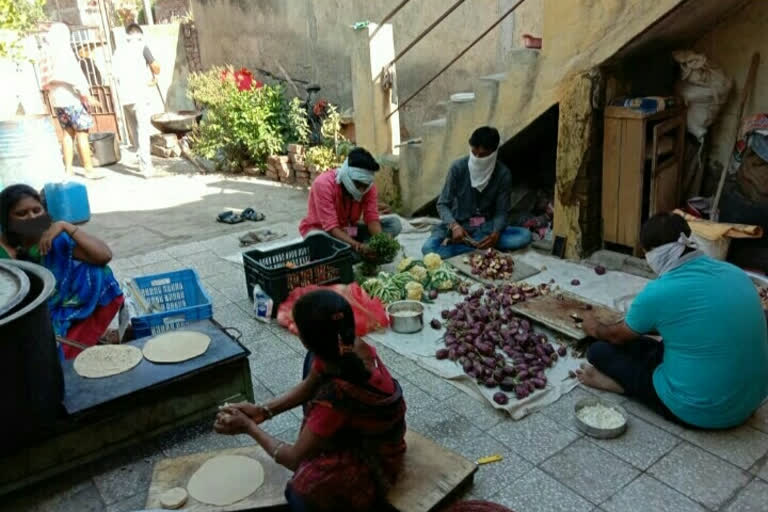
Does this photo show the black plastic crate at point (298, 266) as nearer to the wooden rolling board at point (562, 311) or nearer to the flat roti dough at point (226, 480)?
the wooden rolling board at point (562, 311)

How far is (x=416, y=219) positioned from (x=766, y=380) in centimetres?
436

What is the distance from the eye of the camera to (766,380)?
9.45 feet

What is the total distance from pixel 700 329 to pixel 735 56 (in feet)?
11.8

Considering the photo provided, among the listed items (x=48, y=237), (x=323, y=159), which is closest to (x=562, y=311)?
(x=48, y=237)

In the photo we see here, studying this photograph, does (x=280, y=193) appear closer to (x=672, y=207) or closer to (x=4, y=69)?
(x=672, y=207)

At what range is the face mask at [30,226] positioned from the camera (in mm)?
3367

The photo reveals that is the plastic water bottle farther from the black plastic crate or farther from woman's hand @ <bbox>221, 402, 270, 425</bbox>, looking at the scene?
woman's hand @ <bbox>221, 402, 270, 425</bbox>

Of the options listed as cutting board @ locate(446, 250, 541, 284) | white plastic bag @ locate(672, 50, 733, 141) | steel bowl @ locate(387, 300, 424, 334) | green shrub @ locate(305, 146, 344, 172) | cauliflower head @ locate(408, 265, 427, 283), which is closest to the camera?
steel bowl @ locate(387, 300, 424, 334)

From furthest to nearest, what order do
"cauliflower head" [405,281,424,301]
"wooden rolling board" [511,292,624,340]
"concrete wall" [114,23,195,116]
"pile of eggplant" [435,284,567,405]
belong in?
"concrete wall" [114,23,195,116], "cauliflower head" [405,281,424,301], "wooden rolling board" [511,292,624,340], "pile of eggplant" [435,284,567,405]

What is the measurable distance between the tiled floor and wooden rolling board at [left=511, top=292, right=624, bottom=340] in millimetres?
584

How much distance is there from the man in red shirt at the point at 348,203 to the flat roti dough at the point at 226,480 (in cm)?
245

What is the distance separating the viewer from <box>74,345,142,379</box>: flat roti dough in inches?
119

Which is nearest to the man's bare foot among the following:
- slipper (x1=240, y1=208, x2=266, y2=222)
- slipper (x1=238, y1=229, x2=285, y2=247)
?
slipper (x1=238, y1=229, x2=285, y2=247)

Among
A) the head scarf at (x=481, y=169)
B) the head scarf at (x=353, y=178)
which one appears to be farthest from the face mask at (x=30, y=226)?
the head scarf at (x=481, y=169)
